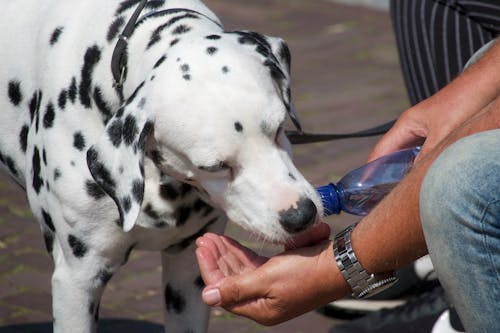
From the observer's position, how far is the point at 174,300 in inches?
151

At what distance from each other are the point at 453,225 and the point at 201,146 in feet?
2.56

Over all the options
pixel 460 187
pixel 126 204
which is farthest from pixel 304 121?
pixel 460 187

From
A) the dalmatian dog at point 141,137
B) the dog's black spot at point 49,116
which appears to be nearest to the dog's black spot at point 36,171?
the dalmatian dog at point 141,137

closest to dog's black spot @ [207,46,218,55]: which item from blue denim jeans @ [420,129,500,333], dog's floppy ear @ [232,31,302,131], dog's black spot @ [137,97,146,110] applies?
dog's floppy ear @ [232,31,302,131]

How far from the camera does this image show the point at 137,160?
314 centimetres

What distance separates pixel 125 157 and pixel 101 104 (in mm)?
313

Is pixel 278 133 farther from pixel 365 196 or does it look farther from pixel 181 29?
pixel 365 196

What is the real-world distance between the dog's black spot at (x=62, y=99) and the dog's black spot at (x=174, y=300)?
82 centimetres

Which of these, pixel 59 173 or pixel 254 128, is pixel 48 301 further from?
pixel 254 128

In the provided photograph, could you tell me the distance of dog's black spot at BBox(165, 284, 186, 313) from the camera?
3.81 m

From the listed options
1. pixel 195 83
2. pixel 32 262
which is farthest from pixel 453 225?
pixel 32 262

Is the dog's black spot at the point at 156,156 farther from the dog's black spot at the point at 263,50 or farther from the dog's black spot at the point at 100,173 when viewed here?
the dog's black spot at the point at 263,50

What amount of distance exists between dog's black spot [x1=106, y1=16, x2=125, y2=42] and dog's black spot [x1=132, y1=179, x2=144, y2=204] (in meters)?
0.58

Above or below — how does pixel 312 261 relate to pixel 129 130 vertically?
below
